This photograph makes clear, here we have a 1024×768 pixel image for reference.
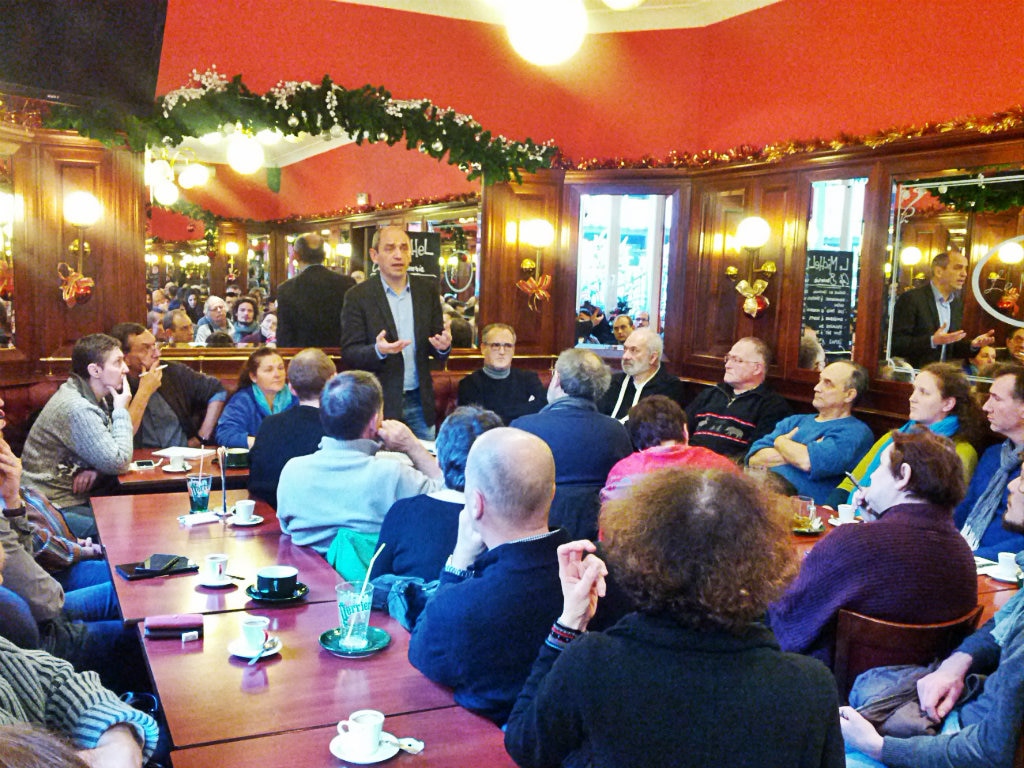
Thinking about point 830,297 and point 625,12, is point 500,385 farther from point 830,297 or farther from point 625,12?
point 625,12

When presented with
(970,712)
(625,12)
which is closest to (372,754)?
(970,712)

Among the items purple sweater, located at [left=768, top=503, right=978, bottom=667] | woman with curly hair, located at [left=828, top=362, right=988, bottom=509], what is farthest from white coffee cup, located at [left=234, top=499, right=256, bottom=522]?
woman with curly hair, located at [left=828, top=362, right=988, bottom=509]

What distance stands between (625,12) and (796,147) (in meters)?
2.25

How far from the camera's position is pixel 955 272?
567 centimetres

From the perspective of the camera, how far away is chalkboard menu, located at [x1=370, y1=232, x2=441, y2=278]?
754 cm

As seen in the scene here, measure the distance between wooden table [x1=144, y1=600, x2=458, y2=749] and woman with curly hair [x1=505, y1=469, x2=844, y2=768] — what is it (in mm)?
546

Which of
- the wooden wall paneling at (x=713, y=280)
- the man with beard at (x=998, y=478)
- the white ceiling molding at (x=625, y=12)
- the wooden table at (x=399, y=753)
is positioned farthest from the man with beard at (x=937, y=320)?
the wooden table at (x=399, y=753)

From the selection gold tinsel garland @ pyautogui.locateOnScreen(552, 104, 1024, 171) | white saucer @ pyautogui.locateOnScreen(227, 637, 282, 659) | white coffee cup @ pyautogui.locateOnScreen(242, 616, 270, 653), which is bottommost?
white saucer @ pyautogui.locateOnScreen(227, 637, 282, 659)

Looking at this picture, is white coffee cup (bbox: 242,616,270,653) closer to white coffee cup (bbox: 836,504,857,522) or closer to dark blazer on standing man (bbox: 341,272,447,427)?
white coffee cup (bbox: 836,504,857,522)

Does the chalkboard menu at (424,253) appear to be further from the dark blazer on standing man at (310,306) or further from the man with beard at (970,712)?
the man with beard at (970,712)

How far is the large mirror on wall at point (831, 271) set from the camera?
20.7 ft

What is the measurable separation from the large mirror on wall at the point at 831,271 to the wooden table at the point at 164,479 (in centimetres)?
420

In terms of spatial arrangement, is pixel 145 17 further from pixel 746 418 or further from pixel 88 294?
pixel 746 418

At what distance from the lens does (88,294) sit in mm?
6289
